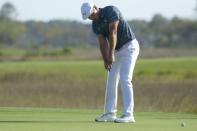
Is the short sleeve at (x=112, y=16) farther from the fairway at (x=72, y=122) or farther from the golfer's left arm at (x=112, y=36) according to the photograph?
the fairway at (x=72, y=122)

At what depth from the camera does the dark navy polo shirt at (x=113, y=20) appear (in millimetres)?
11305

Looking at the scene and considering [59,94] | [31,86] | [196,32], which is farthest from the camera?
[196,32]

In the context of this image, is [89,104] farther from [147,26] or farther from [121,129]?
[147,26]

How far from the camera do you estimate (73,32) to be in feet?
508

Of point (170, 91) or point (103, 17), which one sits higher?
point (103, 17)

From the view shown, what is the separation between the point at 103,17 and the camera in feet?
37.2

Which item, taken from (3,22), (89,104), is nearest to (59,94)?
(89,104)

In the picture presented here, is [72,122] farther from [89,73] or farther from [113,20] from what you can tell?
[89,73]

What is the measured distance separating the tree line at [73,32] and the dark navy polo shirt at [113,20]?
10894cm

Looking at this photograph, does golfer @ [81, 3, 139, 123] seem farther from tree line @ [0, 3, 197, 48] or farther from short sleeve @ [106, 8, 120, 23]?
tree line @ [0, 3, 197, 48]

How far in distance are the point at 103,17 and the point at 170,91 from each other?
1063cm

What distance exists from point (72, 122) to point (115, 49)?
123 centimetres

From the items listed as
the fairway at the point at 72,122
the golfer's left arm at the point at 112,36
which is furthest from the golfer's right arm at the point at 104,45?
the fairway at the point at 72,122

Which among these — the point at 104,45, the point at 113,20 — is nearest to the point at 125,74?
the point at 104,45
